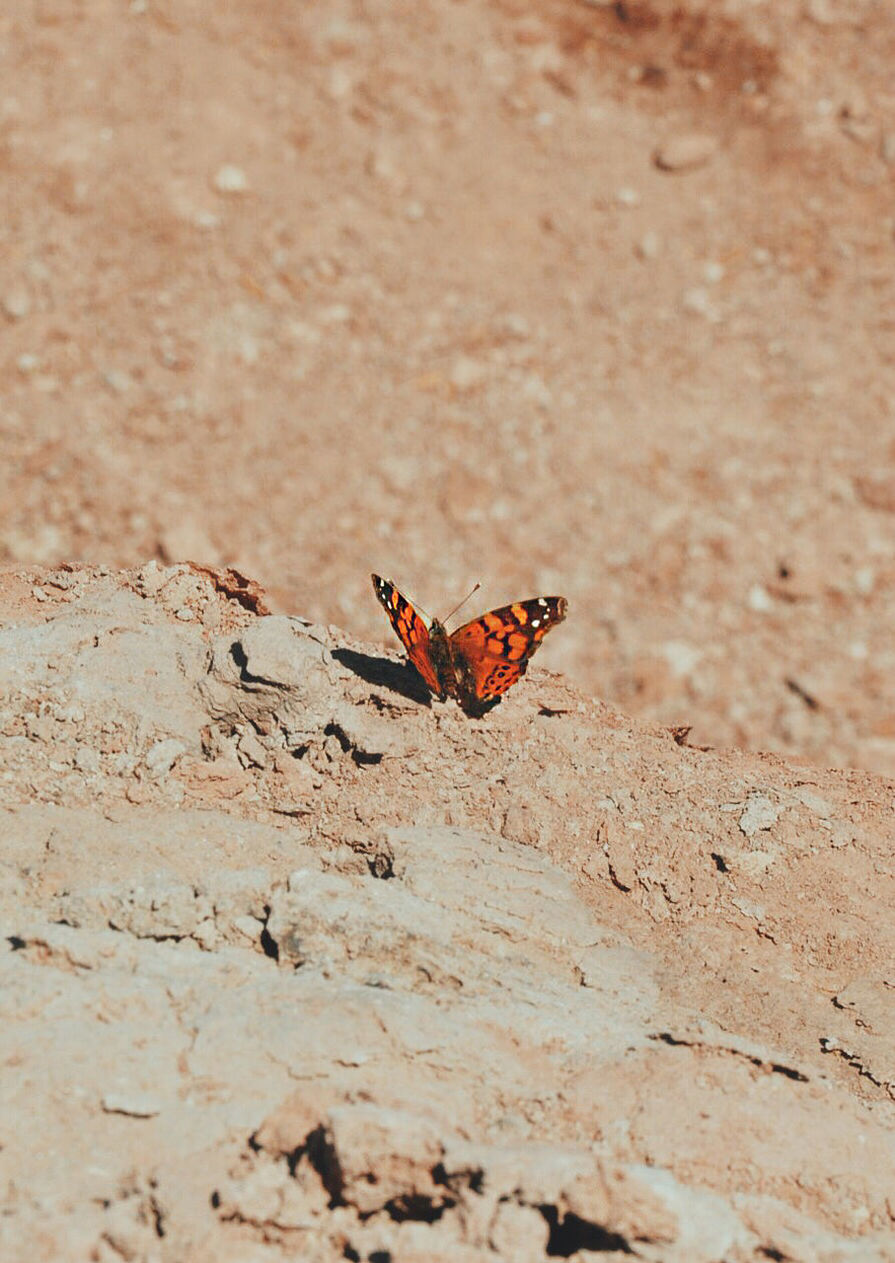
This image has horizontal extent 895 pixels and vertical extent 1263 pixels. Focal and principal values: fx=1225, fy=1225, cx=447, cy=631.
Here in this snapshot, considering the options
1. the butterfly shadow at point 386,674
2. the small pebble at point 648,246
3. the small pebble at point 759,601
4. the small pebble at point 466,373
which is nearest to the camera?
the butterfly shadow at point 386,674

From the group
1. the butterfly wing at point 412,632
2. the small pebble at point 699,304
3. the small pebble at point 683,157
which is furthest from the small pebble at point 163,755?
the small pebble at point 683,157

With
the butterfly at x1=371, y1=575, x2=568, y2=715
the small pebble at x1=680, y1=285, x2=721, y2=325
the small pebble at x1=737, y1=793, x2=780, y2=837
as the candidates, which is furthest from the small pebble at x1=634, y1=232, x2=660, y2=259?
the small pebble at x1=737, y1=793, x2=780, y2=837

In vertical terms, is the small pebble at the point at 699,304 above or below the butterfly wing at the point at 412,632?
below

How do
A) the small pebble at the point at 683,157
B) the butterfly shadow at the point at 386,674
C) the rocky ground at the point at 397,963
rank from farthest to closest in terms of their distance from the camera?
the small pebble at the point at 683,157 < the butterfly shadow at the point at 386,674 < the rocky ground at the point at 397,963

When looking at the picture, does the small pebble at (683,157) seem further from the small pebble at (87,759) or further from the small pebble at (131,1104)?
the small pebble at (131,1104)

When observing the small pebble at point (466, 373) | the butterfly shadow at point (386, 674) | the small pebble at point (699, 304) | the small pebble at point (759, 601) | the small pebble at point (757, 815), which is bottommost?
the small pebble at point (759, 601)

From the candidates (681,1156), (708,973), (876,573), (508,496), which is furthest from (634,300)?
(681,1156)

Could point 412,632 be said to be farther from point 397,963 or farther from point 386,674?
point 397,963

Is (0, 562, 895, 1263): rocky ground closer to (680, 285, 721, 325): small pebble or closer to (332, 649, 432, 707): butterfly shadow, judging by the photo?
(332, 649, 432, 707): butterfly shadow
